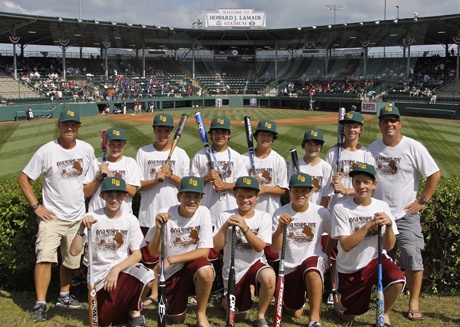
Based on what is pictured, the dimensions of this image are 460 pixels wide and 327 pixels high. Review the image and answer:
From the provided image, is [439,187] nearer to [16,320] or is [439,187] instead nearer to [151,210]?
[151,210]

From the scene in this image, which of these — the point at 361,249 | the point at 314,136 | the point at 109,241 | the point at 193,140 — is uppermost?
the point at 314,136

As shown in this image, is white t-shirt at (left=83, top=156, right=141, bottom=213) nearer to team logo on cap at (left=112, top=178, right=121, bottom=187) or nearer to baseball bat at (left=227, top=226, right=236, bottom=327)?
team logo on cap at (left=112, top=178, right=121, bottom=187)

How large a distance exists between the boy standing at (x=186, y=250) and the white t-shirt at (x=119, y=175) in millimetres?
685

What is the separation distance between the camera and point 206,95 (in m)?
54.7

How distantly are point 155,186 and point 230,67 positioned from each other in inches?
2360

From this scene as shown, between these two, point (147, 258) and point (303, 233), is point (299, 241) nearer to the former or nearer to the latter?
point (303, 233)

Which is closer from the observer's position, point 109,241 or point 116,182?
point 116,182

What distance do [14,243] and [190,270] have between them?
2.61 meters

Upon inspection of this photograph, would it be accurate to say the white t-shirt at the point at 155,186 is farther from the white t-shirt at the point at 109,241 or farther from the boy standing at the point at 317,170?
the boy standing at the point at 317,170

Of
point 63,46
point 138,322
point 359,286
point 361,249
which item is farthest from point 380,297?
point 63,46

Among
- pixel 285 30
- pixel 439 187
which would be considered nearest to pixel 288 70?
pixel 285 30

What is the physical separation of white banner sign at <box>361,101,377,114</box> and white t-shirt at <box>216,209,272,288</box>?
37.6 metres

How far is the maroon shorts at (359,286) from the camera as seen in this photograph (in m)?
5.21

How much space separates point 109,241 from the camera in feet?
17.1
